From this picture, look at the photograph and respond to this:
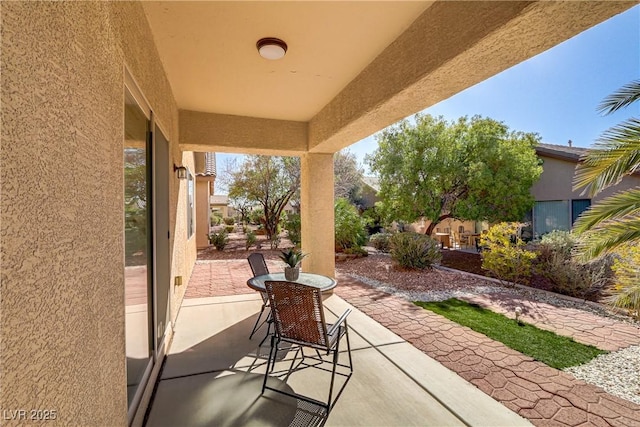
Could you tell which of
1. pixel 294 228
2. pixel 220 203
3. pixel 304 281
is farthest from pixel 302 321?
pixel 220 203

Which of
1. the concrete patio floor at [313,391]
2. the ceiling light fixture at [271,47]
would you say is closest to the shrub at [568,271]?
the concrete patio floor at [313,391]

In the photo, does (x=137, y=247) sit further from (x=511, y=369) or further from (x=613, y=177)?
(x=613, y=177)

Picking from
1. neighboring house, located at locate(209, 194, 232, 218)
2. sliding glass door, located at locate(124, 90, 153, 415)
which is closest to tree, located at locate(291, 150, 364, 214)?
neighboring house, located at locate(209, 194, 232, 218)

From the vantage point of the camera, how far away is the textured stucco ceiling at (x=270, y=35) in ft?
9.43

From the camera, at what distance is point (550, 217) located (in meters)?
12.3

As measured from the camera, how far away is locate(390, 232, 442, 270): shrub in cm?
890

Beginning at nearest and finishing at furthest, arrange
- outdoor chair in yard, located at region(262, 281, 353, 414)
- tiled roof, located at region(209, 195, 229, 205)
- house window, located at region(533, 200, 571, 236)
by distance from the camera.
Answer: outdoor chair in yard, located at region(262, 281, 353, 414), house window, located at region(533, 200, 571, 236), tiled roof, located at region(209, 195, 229, 205)

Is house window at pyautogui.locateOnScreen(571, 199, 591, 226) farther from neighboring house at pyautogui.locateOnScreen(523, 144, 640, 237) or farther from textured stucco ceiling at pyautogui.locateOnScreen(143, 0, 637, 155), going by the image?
textured stucco ceiling at pyautogui.locateOnScreen(143, 0, 637, 155)

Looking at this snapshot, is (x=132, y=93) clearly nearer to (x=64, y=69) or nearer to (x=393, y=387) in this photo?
(x=64, y=69)

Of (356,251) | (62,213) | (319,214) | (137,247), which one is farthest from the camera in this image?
(356,251)

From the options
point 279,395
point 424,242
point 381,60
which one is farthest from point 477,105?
point 279,395

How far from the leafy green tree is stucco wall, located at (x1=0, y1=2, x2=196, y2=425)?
472 centimetres

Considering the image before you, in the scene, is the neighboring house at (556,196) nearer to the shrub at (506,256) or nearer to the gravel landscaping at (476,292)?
the shrub at (506,256)

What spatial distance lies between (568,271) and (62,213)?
8477 millimetres
